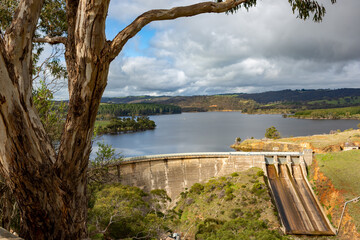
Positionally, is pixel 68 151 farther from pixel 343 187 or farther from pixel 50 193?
pixel 343 187

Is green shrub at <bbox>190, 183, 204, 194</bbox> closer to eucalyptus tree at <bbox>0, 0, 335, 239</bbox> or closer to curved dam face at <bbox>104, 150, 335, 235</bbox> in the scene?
curved dam face at <bbox>104, 150, 335, 235</bbox>

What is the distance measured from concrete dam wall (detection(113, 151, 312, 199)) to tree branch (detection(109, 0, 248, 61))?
82.6 ft

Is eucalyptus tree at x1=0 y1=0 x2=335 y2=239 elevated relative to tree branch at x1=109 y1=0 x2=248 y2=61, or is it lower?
lower

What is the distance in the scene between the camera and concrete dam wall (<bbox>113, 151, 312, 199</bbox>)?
28.3 metres

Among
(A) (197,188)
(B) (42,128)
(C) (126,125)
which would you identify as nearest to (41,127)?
(B) (42,128)

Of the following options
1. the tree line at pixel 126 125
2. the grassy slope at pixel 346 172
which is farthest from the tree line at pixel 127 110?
the grassy slope at pixel 346 172

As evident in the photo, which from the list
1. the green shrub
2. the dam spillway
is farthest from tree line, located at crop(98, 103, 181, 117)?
the dam spillway

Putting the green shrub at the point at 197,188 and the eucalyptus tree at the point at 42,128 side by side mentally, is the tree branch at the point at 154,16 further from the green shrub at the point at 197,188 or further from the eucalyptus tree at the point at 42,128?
the green shrub at the point at 197,188

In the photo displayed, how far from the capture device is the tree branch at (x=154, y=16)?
308 cm

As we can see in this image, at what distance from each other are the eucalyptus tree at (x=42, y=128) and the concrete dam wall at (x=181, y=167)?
81.1 feet

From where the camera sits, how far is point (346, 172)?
28.9m

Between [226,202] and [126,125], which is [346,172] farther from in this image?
[126,125]

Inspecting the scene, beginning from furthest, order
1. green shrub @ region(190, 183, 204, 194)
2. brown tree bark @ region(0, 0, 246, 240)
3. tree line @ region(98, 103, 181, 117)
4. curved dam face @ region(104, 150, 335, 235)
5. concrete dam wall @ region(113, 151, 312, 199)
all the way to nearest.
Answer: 1. tree line @ region(98, 103, 181, 117)
2. green shrub @ region(190, 183, 204, 194)
3. concrete dam wall @ region(113, 151, 312, 199)
4. curved dam face @ region(104, 150, 335, 235)
5. brown tree bark @ region(0, 0, 246, 240)

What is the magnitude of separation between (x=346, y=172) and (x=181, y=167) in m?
21.1
